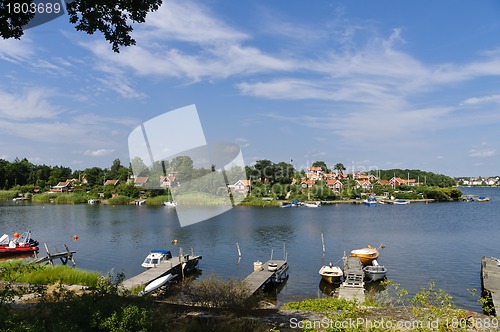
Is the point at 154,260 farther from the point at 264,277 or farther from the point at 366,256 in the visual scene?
the point at 366,256

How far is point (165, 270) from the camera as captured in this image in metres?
24.5

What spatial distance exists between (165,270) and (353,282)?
37.6 ft

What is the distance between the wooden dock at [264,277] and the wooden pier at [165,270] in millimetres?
5136

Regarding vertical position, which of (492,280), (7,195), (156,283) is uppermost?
(7,195)

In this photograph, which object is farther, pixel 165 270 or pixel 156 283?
pixel 165 270

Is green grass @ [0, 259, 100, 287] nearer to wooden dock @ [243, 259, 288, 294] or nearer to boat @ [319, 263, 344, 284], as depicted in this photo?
wooden dock @ [243, 259, 288, 294]

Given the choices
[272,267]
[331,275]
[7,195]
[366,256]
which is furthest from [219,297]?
[7,195]

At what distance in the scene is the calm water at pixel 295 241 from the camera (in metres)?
27.4

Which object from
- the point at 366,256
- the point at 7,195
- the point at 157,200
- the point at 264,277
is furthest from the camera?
the point at 7,195

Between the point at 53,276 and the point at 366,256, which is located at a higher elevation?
the point at 53,276

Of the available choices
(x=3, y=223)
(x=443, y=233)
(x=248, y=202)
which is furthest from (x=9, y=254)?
(x=248, y=202)

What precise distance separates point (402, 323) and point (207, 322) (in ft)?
16.3

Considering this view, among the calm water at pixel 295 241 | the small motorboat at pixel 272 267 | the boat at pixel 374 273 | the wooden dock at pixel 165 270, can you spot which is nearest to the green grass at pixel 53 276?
the wooden dock at pixel 165 270

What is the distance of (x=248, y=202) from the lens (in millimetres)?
88188
